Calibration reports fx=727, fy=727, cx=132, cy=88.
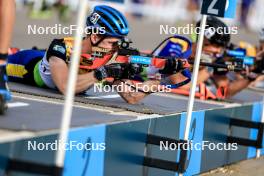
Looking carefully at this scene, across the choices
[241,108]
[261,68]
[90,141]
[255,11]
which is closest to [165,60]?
[241,108]

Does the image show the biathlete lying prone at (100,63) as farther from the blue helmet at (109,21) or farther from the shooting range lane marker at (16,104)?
the shooting range lane marker at (16,104)

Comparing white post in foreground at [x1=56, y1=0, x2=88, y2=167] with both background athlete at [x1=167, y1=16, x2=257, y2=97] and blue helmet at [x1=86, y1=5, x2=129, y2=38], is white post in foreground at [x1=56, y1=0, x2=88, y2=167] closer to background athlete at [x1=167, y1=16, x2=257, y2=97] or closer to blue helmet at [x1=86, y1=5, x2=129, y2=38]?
blue helmet at [x1=86, y1=5, x2=129, y2=38]

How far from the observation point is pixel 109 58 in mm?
6496

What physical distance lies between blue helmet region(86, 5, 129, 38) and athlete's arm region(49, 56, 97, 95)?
41cm

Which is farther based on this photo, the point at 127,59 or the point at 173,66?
the point at 173,66

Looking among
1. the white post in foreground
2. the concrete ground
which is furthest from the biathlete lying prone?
the white post in foreground

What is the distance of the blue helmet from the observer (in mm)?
6305

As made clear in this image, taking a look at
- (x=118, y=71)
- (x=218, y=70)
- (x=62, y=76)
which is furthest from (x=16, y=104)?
(x=218, y=70)

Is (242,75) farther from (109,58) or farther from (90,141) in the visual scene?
(90,141)

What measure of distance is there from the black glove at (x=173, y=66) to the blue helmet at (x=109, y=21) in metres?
0.63

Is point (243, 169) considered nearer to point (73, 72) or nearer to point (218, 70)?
point (218, 70)

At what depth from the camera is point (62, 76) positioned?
249 inches

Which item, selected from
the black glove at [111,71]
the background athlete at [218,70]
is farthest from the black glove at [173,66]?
the background athlete at [218,70]

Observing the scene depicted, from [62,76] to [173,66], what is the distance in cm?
113
